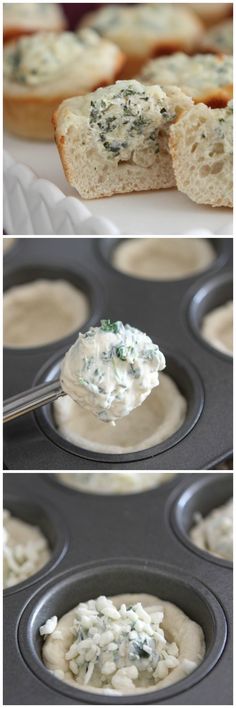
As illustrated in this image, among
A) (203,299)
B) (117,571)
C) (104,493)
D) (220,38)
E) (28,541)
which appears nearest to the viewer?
(117,571)

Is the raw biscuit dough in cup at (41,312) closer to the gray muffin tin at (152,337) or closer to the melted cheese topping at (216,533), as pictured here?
the gray muffin tin at (152,337)

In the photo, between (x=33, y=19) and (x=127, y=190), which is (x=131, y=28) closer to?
(x=33, y=19)

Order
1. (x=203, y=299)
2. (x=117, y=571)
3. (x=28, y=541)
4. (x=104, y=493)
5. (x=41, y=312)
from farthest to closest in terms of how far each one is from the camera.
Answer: (x=41, y=312), (x=203, y=299), (x=104, y=493), (x=28, y=541), (x=117, y=571)

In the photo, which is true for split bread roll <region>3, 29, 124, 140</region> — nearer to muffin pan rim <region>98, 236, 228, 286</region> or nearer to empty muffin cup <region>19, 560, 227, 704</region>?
muffin pan rim <region>98, 236, 228, 286</region>

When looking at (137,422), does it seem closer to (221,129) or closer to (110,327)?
(110,327)

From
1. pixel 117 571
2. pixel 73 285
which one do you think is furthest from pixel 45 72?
pixel 117 571

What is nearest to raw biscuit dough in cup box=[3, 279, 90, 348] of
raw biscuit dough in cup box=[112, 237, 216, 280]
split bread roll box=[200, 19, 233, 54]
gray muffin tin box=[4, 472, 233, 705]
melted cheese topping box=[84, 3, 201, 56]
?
raw biscuit dough in cup box=[112, 237, 216, 280]
